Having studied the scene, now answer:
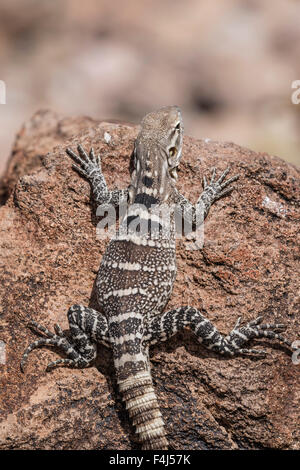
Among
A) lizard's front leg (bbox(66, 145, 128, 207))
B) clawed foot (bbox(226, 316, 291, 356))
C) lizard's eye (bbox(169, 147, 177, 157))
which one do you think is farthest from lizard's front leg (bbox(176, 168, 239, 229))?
clawed foot (bbox(226, 316, 291, 356))

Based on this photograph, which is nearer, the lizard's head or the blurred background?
the lizard's head

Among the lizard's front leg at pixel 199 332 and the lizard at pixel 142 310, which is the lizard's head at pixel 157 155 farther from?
the lizard's front leg at pixel 199 332

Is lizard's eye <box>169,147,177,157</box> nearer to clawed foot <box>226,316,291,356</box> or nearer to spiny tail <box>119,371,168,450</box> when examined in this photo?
clawed foot <box>226,316,291,356</box>

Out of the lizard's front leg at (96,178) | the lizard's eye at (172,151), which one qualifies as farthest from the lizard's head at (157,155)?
the lizard's front leg at (96,178)

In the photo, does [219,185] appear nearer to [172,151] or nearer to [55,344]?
[172,151]

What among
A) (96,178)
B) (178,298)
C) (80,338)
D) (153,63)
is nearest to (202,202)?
(178,298)
